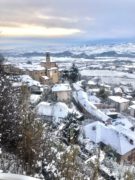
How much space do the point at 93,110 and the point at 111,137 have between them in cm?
861

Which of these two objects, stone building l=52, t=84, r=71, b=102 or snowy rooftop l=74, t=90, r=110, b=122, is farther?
stone building l=52, t=84, r=71, b=102

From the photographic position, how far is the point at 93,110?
3262 cm

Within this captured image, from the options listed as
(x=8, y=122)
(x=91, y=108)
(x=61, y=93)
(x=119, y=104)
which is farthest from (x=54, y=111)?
(x=119, y=104)

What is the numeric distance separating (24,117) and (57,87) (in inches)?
943

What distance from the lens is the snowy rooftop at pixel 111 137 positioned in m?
23.4

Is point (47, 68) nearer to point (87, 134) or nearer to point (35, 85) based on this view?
point (35, 85)

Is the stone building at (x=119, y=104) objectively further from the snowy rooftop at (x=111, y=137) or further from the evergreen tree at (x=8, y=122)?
the evergreen tree at (x=8, y=122)

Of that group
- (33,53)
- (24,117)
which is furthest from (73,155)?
(33,53)

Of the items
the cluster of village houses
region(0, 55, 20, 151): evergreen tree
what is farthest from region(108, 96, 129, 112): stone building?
region(0, 55, 20, 151): evergreen tree

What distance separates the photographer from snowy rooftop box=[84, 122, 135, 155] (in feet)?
76.7

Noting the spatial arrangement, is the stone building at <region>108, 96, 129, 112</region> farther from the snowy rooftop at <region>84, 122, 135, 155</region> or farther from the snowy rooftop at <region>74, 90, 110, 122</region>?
the snowy rooftop at <region>84, 122, 135, 155</region>

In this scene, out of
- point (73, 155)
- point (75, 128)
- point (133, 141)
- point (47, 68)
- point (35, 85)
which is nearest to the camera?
point (73, 155)

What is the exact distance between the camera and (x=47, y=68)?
50656 millimetres

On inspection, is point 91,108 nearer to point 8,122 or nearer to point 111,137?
point 111,137
